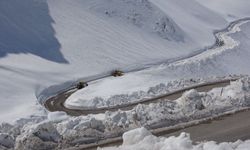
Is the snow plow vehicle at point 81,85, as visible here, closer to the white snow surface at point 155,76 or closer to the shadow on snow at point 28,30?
the white snow surface at point 155,76

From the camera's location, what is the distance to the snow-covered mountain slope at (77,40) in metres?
50.6

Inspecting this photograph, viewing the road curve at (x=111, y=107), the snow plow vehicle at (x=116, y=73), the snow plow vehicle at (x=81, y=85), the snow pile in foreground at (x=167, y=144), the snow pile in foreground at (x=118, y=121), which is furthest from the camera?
the snow plow vehicle at (x=116, y=73)

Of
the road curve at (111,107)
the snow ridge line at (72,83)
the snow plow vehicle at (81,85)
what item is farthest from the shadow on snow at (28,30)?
the road curve at (111,107)

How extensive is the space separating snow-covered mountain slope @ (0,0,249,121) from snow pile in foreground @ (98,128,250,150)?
62.8 ft

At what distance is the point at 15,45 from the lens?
201ft

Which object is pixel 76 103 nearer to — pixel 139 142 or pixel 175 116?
pixel 175 116

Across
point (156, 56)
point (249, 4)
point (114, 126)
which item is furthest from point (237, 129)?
point (249, 4)

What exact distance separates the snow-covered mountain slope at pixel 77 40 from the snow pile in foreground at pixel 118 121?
518 inches

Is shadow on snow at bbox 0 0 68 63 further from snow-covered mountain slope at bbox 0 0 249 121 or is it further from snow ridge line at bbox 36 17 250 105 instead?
snow ridge line at bbox 36 17 250 105

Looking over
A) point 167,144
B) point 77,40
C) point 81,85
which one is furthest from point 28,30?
point 167,144

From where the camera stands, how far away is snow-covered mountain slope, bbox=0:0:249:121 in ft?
166

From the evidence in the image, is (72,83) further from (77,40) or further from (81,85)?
(77,40)

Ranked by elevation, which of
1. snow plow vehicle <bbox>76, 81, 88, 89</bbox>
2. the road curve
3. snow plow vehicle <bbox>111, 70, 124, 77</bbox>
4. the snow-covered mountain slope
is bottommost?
the road curve

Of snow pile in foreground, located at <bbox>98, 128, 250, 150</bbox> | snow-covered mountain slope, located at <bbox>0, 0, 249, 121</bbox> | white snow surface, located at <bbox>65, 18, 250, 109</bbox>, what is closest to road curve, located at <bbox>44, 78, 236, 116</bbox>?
white snow surface, located at <bbox>65, 18, 250, 109</bbox>
